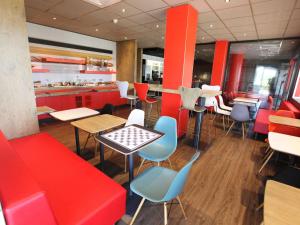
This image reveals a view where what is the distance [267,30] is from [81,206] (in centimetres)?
579

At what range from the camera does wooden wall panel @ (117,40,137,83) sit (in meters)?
6.57

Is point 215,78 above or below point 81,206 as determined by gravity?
above

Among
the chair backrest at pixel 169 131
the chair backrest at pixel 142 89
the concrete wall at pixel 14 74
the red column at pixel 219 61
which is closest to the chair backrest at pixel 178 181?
the chair backrest at pixel 169 131

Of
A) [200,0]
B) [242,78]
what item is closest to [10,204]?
[200,0]

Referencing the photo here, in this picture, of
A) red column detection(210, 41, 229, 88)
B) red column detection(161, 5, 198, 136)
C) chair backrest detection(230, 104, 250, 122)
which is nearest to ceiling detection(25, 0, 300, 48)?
red column detection(161, 5, 198, 136)

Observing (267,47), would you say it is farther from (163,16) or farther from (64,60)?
(64,60)

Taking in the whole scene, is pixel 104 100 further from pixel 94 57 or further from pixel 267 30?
pixel 267 30

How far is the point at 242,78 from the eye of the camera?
1128 cm

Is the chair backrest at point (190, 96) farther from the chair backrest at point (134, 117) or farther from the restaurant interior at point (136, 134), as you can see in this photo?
the chair backrest at point (134, 117)

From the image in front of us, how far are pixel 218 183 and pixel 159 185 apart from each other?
4.02 ft

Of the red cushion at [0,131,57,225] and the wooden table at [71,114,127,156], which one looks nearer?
the red cushion at [0,131,57,225]

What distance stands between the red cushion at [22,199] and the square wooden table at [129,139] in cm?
66

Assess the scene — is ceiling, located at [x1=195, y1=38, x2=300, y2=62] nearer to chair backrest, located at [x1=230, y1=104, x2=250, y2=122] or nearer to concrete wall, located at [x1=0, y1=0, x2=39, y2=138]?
chair backrest, located at [x1=230, y1=104, x2=250, y2=122]

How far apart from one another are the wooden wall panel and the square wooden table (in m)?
5.08
